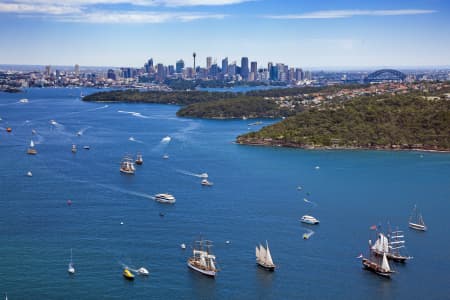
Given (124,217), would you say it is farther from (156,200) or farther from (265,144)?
(265,144)

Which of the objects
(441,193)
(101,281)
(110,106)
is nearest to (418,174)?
(441,193)

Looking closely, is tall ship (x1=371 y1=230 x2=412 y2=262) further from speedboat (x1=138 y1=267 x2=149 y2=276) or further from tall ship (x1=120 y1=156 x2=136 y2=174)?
tall ship (x1=120 y1=156 x2=136 y2=174)

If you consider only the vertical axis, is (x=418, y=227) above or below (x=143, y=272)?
below

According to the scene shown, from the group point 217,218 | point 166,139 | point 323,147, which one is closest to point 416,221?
point 217,218

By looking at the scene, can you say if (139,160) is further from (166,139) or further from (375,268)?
(375,268)

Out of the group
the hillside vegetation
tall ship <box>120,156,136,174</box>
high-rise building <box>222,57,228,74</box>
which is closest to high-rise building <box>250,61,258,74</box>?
high-rise building <box>222,57,228,74</box>
